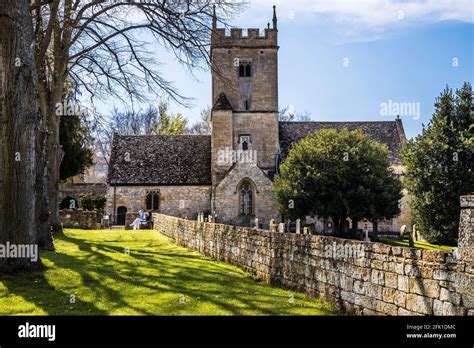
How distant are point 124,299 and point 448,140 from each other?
25.5 meters

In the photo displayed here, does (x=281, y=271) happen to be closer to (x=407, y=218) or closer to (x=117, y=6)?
(x=117, y=6)

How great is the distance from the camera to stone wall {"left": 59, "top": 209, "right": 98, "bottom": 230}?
29.9 meters

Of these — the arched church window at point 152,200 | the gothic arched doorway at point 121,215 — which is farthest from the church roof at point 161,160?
the gothic arched doorway at point 121,215

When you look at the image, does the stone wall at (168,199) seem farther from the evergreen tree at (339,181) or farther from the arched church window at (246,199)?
the evergreen tree at (339,181)

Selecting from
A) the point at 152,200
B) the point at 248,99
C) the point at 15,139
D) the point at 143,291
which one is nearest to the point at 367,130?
the point at 248,99

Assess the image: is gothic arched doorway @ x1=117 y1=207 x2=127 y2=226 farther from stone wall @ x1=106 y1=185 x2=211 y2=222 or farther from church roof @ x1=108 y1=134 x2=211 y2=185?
church roof @ x1=108 y1=134 x2=211 y2=185

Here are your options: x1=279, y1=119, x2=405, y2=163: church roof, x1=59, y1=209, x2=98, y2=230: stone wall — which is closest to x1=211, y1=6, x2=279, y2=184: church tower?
x1=279, y1=119, x2=405, y2=163: church roof

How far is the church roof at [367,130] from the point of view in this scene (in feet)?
133

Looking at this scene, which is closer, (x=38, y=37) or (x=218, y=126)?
(x=38, y=37)

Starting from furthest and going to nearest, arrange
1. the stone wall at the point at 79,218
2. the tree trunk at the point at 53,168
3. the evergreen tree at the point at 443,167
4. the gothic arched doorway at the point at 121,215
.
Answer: the gothic arched doorway at the point at 121,215 → the stone wall at the point at 79,218 → the evergreen tree at the point at 443,167 → the tree trunk at the point at 53,168

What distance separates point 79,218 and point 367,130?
24.3 metres

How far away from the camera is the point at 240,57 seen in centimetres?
3812

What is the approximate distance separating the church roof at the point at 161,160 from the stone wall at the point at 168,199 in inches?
17.7
